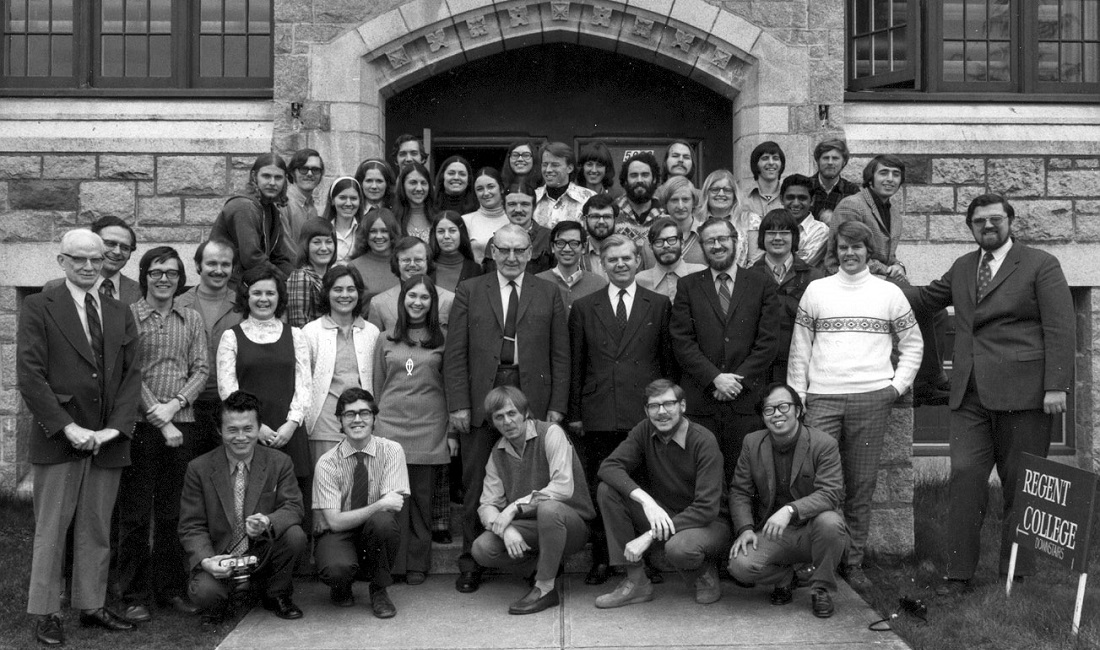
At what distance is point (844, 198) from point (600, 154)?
58.6 inches

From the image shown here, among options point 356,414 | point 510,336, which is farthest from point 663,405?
point 356,414

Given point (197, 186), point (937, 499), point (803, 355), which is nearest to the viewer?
point (803, 355)

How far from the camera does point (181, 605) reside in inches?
224

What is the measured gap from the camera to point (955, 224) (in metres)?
8.80

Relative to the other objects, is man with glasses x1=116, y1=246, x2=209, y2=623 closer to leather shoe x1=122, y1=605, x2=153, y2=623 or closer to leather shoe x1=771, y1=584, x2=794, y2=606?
leather shoe x1=122, y1=605, x2=153, y2=623

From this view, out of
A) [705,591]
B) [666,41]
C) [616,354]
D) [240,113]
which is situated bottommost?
[705,591]

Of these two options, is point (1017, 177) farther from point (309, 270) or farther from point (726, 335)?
point (309, 270)

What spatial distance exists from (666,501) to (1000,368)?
1.78 m

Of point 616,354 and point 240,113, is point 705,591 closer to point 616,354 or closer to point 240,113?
point 616,354

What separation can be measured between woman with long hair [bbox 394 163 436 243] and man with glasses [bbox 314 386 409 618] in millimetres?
1503

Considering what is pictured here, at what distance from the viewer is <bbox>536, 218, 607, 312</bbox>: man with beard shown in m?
6.33

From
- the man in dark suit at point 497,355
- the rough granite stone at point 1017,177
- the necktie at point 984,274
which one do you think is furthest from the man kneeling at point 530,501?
the rough granite stone at point 1017,177

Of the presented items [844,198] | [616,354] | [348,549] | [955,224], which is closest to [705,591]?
[616,354]

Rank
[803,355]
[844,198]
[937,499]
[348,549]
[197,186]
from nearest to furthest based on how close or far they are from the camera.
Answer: [348,549], [803,355], [844,198], [937,499], [197,186]
